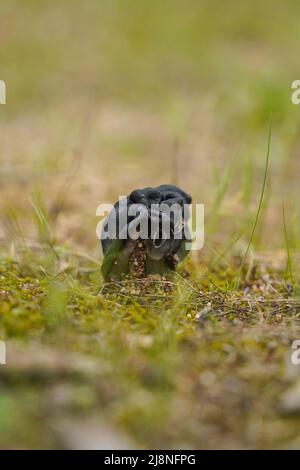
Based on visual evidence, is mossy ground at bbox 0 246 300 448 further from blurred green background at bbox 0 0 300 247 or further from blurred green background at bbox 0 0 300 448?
blurred green background at bbox 0 0 300 247

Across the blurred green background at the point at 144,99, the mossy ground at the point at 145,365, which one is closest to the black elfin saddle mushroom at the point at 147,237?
the mossy ground at the point at 145,365

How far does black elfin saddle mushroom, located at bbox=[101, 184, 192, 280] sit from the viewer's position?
8.65ft

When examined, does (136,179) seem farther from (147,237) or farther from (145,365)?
(145,365)

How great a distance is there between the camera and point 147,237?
264 cm

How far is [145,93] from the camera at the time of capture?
751 cm

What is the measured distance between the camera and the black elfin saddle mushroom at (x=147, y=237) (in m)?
2.64

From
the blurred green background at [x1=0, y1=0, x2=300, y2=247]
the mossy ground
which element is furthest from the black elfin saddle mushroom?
the blurred green background at [x1=0, y1=0, x2=300, y2=247]

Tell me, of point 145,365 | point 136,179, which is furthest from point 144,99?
point 145,365

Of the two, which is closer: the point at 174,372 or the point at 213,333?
the point at 174,372

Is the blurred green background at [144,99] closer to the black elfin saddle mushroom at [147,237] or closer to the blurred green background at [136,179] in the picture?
the blurred green background at [136,179]

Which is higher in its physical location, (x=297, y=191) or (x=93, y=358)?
(x=297, y=191)
